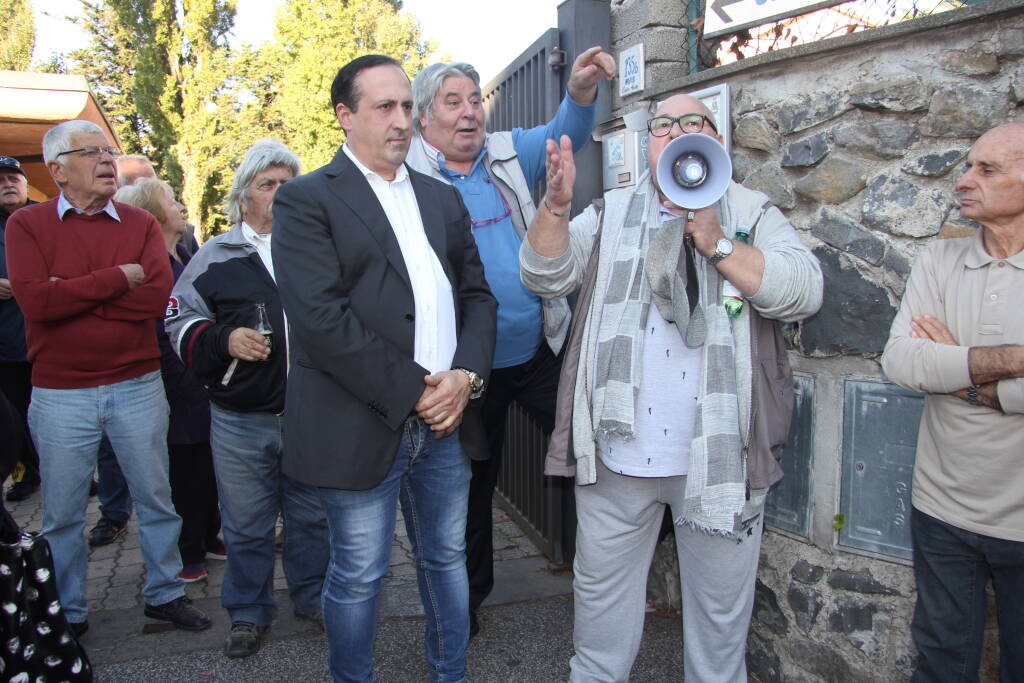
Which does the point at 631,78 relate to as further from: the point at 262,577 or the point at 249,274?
the point at 262,577

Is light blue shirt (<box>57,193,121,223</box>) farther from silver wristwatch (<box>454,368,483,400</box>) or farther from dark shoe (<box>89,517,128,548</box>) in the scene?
dark shoe (<box>89,517,128,548</box>)

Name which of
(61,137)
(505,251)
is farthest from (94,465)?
(505,251)

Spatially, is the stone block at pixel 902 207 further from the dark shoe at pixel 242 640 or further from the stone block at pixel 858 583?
the dark shoe at pixel 242 640

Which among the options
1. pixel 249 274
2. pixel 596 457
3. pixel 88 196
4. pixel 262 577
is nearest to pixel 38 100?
pixel 88 196

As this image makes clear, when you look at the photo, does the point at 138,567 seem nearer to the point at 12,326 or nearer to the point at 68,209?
the point at 12,326

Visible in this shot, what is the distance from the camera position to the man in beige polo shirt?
2.00m

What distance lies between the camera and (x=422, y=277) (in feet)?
7.86

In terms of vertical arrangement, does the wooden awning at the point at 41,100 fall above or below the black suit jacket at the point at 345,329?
above

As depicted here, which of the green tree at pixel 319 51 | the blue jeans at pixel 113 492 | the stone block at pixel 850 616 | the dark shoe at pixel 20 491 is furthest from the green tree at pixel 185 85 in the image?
the stone block at pixel 850 616

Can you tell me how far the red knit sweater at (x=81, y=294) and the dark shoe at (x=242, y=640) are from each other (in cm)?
119

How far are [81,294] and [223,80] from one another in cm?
2244

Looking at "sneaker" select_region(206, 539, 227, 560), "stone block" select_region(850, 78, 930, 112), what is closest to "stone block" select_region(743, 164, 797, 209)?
"stone block" select_region(850, 78, 930, 112)

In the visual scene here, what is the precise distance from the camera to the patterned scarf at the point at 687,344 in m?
2.19

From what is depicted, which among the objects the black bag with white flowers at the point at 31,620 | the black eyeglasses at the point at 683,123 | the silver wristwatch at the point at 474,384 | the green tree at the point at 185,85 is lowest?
the black bag with white flowers at the point at 31,620
